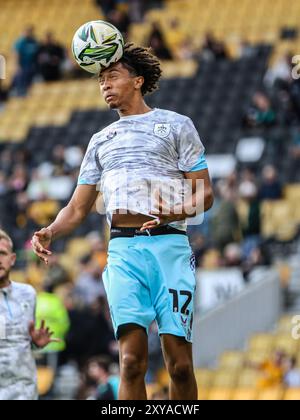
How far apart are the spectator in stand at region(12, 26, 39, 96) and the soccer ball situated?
65.3ft

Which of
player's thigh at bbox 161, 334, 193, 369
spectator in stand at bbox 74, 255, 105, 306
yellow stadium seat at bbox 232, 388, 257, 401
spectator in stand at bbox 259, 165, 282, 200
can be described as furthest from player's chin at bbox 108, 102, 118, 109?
spectator in stand at bbox 259, 165, 282, 200

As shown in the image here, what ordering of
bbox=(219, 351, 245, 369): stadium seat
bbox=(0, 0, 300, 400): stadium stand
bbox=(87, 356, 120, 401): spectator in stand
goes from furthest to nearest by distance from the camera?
bbox=(0, 0, 300, 400): stadium stand < bbox=(219, 351, 245, 369): stadium seat < bbox=(87, 356, 120, 401): spectator in stand

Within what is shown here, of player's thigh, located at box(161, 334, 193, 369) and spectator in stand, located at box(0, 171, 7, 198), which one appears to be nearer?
player's thigh, located at box(161, 334, 193, 369)

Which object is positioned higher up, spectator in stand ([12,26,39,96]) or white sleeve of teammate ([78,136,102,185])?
spectator in stand ([12,26,39,96])

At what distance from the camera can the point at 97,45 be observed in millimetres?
7996

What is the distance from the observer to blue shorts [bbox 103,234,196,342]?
25.8 ft

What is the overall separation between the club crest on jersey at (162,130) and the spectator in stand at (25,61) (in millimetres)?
20006

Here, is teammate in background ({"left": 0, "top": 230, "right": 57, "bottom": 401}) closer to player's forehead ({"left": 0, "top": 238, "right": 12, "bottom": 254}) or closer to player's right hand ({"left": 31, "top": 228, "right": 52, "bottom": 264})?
player's forehead ({"left": 0, "top": 238, "right": 12, "bottom": 254})

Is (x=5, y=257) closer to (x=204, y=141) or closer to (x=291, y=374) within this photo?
(x=291, y=374)

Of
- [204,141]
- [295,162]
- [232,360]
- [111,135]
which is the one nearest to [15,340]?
[111,135]

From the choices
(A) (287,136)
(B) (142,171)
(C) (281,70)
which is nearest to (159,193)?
(B) (142,171)

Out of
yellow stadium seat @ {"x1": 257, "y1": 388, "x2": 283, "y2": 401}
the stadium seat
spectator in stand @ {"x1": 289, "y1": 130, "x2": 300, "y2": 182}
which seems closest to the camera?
yellow stadium seat @ {"x1": 257, "y1": 388, "x2": 283, "y2": 401}

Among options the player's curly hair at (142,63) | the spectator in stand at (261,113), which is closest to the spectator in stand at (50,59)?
the spectator in stand at (261,113)
